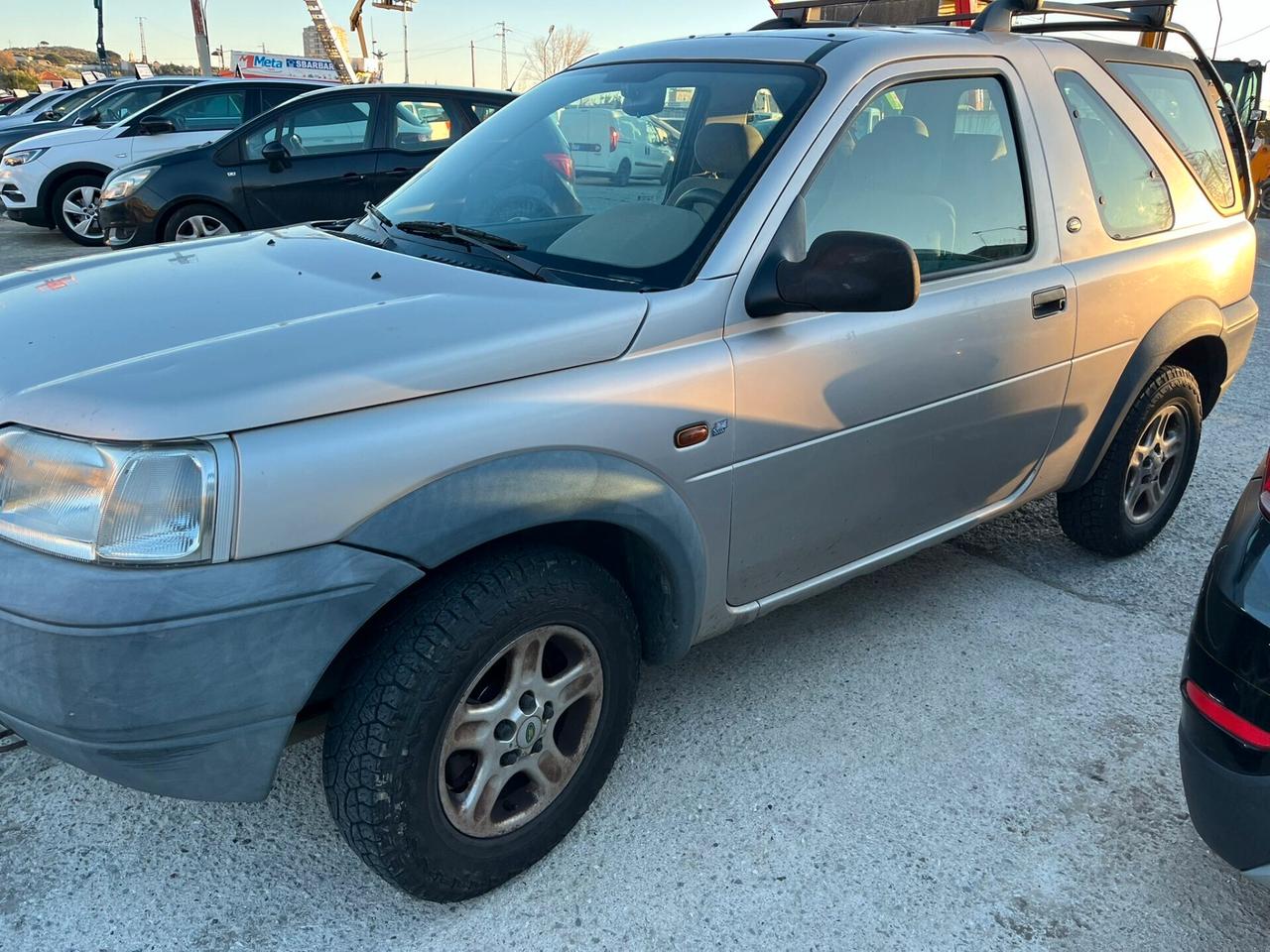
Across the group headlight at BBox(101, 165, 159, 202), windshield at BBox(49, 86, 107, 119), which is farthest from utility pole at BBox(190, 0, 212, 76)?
headlight at BBox(101, 165, 159, 202)

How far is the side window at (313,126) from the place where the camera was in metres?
8.70

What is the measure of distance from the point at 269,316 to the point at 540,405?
0.58m

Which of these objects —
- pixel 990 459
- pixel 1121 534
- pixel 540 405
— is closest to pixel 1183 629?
pixel 1121 534

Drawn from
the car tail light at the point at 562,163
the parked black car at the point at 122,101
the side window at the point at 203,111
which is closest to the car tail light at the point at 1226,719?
the car tail light at the point at 562,163

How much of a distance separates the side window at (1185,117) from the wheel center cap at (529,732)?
2.86 m

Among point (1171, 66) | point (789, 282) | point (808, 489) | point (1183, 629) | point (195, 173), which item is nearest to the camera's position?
point (789, 282)

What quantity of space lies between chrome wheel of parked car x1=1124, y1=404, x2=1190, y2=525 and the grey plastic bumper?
2934 millimetres

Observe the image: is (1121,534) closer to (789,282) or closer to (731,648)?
(731,648)

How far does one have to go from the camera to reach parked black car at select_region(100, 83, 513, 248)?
8.63 m

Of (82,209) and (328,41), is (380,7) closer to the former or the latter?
(328,41)

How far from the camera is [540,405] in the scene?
2.02 m

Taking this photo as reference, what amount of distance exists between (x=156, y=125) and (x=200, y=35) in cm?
2233

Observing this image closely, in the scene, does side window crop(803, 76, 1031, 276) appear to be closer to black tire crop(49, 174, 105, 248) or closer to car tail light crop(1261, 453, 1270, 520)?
car tail light crop(1261, 453, 1270, 520)

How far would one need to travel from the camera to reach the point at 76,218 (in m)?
11.2
